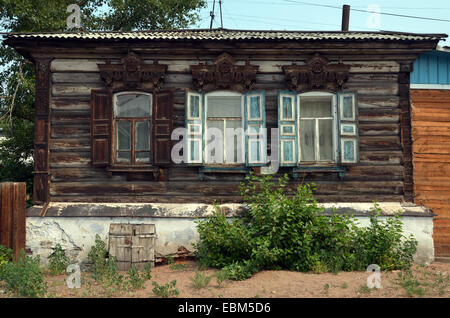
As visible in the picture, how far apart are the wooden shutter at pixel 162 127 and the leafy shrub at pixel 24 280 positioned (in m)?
2.77

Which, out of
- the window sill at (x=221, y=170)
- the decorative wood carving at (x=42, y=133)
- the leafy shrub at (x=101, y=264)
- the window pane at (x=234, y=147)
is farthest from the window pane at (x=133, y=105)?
the leafy shrub at (x=101, y=264)

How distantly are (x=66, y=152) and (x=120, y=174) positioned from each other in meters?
1.15

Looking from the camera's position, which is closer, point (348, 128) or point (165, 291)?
point (165, 291)

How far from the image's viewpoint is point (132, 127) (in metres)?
7.44

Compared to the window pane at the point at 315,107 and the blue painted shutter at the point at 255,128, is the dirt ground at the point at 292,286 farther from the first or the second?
the window pane at the point at 315,107

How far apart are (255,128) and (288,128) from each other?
2.09 feet

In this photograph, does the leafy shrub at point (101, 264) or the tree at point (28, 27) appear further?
the tree at point (28, 27)

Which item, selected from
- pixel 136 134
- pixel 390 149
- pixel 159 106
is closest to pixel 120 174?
pixel 136 134

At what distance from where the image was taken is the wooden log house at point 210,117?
727cm

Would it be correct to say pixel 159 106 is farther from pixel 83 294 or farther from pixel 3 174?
pixel 3 174

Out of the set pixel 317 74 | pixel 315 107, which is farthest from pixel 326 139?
pixel 317 74

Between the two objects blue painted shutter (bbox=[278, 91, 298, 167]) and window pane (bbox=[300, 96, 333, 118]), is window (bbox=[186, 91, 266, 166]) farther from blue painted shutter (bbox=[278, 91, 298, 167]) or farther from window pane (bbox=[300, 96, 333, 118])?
window pane (bbox=[300, 96, 333, 118])

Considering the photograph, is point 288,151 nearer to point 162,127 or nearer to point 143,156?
point 162,127

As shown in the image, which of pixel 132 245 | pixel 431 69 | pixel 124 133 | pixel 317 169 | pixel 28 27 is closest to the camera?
pixel 132 245
